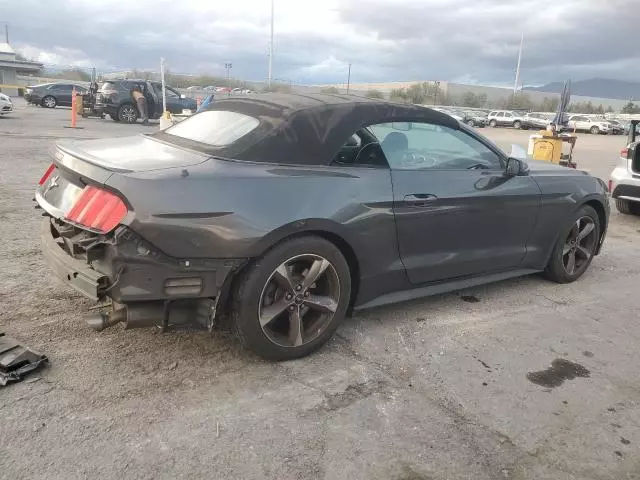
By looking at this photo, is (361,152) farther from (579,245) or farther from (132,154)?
(579,245)

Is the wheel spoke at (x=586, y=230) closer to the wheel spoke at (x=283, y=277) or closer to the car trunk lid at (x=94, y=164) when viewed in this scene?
the wheel spoke at (x=283, y=277)

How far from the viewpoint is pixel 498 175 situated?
4207 mm

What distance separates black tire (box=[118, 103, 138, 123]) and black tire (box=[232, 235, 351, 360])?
21.2 meters

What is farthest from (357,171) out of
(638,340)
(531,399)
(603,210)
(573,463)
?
(603,210)

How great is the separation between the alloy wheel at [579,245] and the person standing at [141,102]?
64.4 feet

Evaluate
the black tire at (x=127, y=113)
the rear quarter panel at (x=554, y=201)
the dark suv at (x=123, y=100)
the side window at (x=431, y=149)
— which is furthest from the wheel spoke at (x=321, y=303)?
the black tire at (x=127, y=113)

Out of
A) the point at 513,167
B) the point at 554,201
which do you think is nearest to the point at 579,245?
the point at 554,201

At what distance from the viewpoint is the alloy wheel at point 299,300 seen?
3119mm

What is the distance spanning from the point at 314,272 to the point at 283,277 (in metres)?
0.21

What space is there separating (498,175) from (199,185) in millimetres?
2404

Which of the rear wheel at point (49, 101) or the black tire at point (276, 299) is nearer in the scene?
the black tire at point (276, 299)

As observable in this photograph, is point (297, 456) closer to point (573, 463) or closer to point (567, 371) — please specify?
point (573, 463)

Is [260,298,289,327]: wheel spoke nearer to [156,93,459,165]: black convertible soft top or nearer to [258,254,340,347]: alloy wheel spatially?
[258,254,340,347]: alloy wheel

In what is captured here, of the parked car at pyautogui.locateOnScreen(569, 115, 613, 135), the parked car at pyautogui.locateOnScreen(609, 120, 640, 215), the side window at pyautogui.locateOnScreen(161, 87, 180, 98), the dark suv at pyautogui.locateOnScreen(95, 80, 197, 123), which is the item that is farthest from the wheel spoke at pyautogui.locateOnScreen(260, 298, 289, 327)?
the parked car at pyautogui.locateOnScreen(569, 115, 613, 135)
